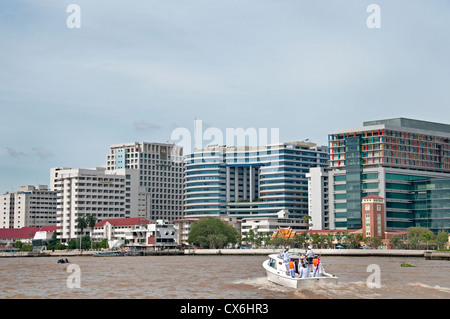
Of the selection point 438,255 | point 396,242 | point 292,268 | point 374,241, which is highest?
point 292,268

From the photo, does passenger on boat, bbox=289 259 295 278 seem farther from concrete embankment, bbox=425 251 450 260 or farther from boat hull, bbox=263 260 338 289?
concrete embankment, bbox=425 251 450 260

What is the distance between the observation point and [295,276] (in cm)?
6294

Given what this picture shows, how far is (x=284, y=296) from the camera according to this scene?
57.4 meters

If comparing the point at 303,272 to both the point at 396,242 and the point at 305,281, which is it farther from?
the point at 396,242

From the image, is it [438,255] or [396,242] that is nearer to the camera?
[438,255]

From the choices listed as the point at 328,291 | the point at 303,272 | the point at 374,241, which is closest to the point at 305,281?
the point at 303,272

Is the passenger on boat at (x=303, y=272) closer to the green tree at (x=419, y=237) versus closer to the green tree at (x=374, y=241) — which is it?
the green tree at (x=419, y=237)

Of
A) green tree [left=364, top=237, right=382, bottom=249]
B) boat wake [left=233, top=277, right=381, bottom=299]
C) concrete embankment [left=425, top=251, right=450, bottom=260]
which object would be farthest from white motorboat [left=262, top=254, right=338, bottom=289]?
green tree [left=364, top=237, right=382, bottom=249]

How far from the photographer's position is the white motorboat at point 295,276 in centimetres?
6047

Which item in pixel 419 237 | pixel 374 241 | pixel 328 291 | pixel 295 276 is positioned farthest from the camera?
pixel 374 241

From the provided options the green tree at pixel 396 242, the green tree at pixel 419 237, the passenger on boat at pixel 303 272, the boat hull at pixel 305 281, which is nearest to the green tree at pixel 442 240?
the green tree at pixel 419 237
